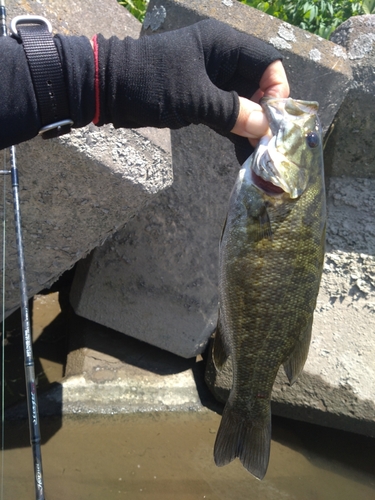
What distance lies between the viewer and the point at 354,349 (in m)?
3.19

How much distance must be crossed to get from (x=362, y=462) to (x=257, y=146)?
224 cm

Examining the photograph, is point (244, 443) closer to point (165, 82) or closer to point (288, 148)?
point (288, 148)

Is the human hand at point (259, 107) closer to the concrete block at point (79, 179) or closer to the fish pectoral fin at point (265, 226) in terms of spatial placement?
the fish pectoral fin at point (265, 226)

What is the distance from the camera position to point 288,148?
6.36 ft

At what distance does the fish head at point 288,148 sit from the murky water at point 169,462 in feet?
6.00

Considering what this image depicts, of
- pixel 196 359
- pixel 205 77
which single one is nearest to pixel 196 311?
pixel 196 359

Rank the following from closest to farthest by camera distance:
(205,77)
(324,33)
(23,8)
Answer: (205,77) < (23,8) < (324,33)

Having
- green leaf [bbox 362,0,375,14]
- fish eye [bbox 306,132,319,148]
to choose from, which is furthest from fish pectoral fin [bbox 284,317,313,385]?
green leaf [bbox 362,0,375,14]

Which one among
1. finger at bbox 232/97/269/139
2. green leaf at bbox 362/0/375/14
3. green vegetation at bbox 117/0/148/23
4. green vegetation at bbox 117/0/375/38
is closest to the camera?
finger at bbox 232/97/269/139

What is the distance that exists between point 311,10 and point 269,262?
3.19m

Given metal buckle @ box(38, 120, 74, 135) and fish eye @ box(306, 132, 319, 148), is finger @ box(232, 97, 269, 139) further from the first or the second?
metal buckle @ box(38, 120, 74, 135)

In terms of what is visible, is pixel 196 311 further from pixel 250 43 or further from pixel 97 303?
pixel 250 43

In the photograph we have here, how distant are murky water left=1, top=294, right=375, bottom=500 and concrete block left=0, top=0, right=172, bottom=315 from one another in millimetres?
937

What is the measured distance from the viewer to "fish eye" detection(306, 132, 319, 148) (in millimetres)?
1972
